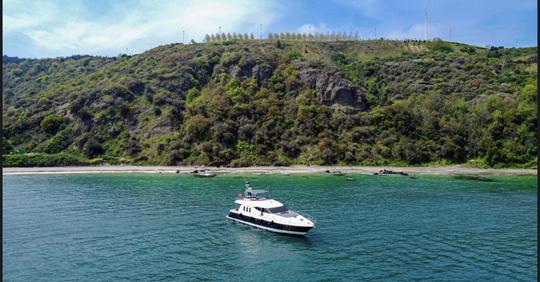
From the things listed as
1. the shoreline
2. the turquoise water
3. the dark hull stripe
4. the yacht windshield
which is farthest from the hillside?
the yacht windshield

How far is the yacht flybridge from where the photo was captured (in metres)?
49.2

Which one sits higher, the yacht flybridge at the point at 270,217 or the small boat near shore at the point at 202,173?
the small boat near shore at the point at 202,173

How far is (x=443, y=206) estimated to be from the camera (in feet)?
215

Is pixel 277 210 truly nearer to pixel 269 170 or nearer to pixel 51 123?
pixel 269 170

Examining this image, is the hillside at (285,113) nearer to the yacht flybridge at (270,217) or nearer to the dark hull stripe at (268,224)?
the dark hull stripe at (268,224)

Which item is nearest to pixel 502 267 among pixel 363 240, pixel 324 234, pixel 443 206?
pixel 363 240

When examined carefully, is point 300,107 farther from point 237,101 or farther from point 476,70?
point 476,70

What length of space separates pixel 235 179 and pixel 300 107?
2011 inches

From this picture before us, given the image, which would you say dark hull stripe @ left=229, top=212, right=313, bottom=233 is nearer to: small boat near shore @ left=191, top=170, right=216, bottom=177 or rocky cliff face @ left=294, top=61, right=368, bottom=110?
small boat near shore @ left=191, top=170, right=216, bottom=177

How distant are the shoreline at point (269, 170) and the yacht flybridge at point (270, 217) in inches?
2014

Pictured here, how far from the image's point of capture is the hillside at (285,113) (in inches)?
4875

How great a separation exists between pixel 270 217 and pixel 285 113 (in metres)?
90.2

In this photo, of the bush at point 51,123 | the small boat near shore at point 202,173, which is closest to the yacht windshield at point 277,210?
the small boat near shore at point 202,173

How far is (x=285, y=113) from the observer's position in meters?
140
